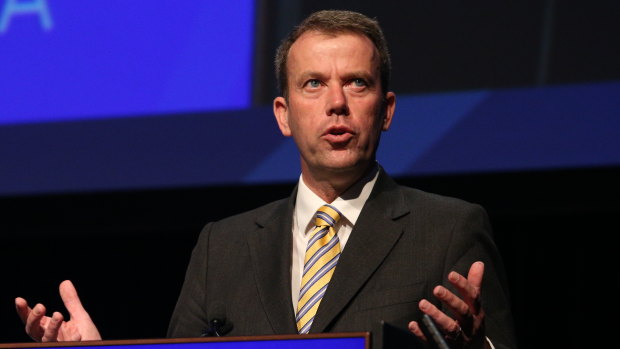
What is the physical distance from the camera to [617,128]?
3361 millimetres

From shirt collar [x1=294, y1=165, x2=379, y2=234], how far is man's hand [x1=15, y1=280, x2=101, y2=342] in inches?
21.0

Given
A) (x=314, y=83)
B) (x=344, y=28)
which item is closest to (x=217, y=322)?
(x=314, y=83)

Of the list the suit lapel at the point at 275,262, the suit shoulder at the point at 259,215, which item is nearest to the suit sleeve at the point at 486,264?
the suit lapel at the point at 275,262

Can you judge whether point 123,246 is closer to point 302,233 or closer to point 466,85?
point 466,85

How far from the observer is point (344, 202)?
2361mm

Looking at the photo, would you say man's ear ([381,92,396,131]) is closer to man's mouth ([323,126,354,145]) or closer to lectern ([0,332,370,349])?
man's mouth ([323,126,354,145])

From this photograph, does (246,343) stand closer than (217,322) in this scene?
Yes

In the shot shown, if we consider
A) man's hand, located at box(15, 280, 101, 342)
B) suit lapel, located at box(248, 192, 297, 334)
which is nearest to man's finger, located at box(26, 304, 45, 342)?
man's hand, located at box(15, 280, 101, 342)

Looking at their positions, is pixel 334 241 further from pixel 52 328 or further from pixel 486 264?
pixel 52 328

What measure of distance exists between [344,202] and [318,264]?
0.62 ft

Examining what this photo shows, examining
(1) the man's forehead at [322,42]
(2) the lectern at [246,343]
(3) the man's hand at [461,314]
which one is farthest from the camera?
(1) the man's forehead at [322,42]

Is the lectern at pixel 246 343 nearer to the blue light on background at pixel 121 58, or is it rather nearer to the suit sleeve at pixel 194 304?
the suit sleeve at pixel 194 304

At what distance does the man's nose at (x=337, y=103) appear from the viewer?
2270 millimetres

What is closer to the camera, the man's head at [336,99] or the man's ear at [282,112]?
Answer: the man's head at [336,99]
